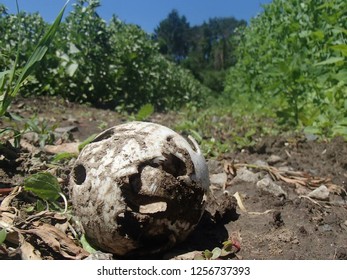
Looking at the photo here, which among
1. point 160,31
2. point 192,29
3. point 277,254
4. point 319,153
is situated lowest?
point 277,254

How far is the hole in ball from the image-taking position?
2324 mm

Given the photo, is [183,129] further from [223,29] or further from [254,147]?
[223,29]

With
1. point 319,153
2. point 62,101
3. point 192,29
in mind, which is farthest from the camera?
point 192,29

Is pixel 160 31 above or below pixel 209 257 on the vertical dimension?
above

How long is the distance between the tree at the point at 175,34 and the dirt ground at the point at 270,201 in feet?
113

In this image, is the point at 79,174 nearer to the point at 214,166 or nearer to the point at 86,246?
the point at 86,246

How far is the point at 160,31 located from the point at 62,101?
33.3 m

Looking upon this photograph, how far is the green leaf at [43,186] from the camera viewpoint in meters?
2.42

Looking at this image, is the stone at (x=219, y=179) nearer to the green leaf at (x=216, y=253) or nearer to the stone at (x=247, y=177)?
the stone at (x=247, y=177)

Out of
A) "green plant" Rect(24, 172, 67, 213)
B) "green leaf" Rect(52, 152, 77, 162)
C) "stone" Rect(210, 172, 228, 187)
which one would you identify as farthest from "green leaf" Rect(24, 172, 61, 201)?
"stone" Rect(210, 172, 228, 187)

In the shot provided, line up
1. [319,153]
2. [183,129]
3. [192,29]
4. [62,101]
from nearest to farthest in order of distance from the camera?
[319,153] → [183,129] → [62,101] → [192,29]

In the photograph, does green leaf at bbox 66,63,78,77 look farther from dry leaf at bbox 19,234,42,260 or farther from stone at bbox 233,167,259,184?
dry leaf at bbox 19,234,42,260

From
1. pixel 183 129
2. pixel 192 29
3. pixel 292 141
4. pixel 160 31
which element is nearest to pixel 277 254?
pixel 292 141

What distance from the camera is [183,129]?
210 inches
